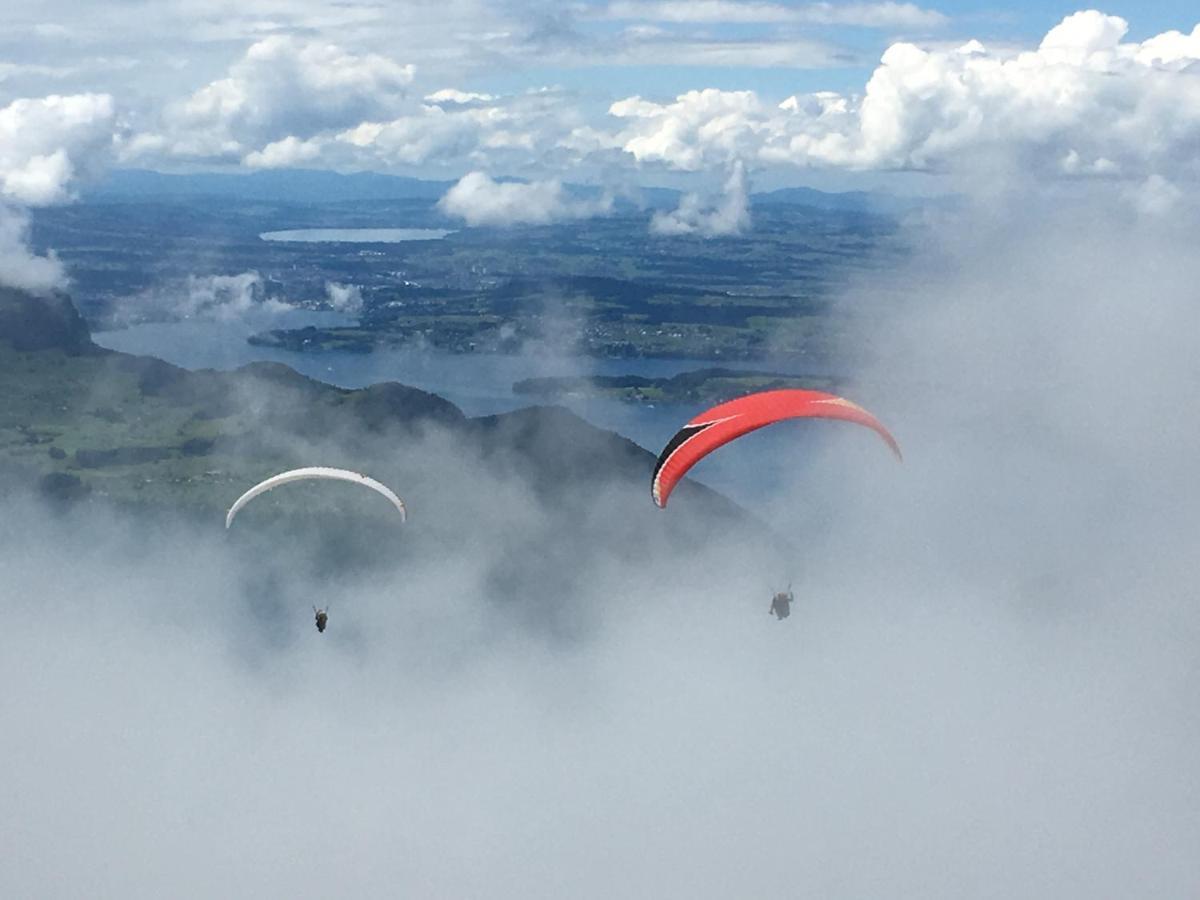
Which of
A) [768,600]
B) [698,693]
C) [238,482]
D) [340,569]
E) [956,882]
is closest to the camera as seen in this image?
[956,882]

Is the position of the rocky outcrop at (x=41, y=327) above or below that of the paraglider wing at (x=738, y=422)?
below

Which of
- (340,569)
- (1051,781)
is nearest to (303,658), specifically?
(340,569)

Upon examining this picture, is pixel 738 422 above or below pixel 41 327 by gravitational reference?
above

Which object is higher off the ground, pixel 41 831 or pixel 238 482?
pixel 238 482

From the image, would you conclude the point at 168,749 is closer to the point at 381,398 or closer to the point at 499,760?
the point at 499,760

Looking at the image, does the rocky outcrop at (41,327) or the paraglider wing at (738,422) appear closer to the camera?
the paraglider wing at (738,422)

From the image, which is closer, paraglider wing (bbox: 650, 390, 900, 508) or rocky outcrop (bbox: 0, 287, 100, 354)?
paraglider wing (bbox: 650, 390, 900, 508)

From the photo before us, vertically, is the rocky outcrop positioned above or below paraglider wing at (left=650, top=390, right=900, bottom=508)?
below

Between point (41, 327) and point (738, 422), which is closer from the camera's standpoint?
point (738, 422)
